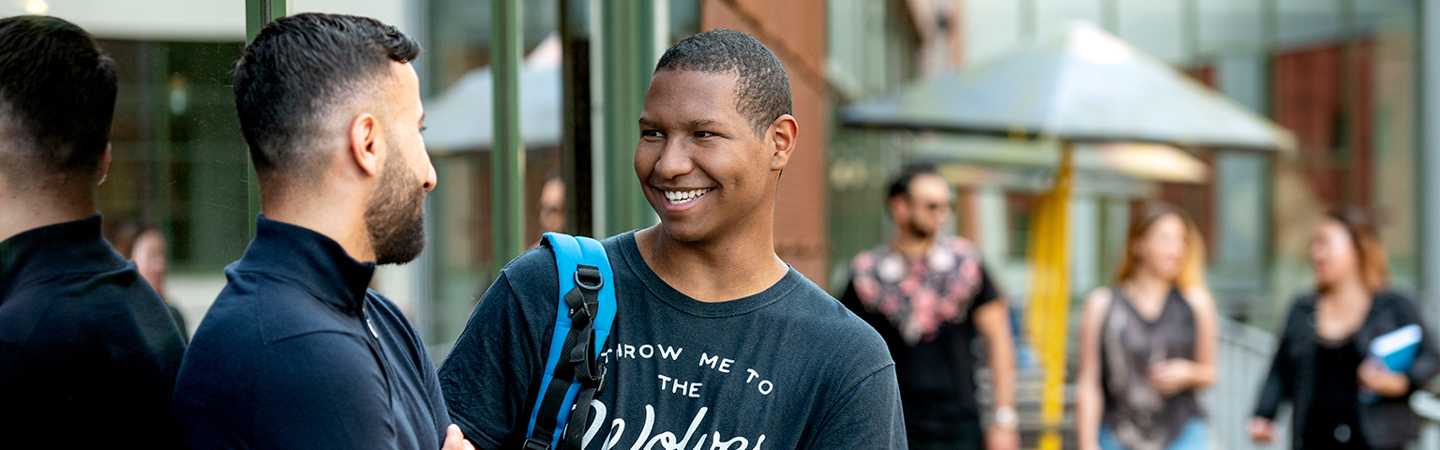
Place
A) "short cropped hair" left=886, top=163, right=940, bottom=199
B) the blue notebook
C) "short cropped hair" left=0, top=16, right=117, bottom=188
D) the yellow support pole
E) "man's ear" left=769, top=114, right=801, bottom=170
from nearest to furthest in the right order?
"short cropped hair" left=0, top=16, right=117, bottom=188, "man's ear" left=769, top=114, right=801, bottom=170, the blue notebook, "short cropped hair" left=886, top=163, right=940, bottom=199, the yellow support pole

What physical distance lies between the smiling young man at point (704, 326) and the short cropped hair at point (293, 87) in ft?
1.73

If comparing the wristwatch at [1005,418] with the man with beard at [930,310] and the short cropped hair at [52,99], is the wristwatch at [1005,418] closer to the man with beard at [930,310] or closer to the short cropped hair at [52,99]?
the man with beard at [930,310]

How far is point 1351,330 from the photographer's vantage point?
5965 mm

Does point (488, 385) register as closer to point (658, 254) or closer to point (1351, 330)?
point (658, 254)

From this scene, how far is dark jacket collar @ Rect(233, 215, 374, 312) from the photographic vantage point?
1.65 m

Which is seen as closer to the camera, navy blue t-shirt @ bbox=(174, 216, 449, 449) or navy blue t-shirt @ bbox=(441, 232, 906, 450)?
navy blue t-shirt @ bbox=(174, 216, 449, 449)

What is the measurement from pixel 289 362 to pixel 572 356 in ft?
1.90

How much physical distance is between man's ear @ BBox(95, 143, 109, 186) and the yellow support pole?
22.8ft

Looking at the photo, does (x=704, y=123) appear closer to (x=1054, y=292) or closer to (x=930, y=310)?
(x=930, y=310)

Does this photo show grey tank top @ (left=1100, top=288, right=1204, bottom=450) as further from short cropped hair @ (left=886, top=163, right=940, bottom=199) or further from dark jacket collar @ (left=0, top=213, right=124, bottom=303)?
dark jacket collar @ (left=0, top=213, right=124, bottom=303)

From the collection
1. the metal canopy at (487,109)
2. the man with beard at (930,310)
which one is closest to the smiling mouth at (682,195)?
the metal canopy at (487,109)

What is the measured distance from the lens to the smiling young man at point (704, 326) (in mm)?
2066

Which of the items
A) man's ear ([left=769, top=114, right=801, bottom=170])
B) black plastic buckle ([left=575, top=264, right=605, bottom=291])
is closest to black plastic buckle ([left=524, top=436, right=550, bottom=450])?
black plastic buckle ([left=575, top=264, right=605, bottom=291])

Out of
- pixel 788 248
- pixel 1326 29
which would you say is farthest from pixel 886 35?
pixel 788 248
